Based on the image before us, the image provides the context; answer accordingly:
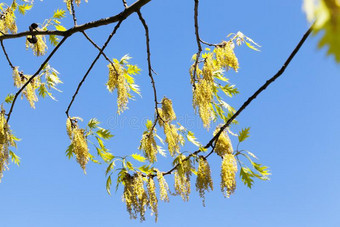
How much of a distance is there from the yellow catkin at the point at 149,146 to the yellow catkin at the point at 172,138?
9 cm

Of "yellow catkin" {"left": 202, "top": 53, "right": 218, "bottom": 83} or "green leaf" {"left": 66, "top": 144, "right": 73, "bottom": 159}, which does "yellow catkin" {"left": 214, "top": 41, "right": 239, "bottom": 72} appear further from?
"green leaf" {"left": 66, "top": 144, "right": 73, "bottom": 159}

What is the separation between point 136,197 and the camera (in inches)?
81.6

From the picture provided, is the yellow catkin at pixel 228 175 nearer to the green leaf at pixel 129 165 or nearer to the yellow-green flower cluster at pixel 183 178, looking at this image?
the yellow-green flower cluster at pixel 183 178

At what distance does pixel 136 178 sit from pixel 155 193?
0.45ft

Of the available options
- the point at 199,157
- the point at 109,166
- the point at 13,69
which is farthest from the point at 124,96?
the point at 13,69

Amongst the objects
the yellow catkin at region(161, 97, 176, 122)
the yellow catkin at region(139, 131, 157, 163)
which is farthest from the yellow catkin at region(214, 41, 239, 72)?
the yellow catkin at region(139, 131, 157, 163)

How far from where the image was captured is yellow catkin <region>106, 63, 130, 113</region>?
2385 millimetres

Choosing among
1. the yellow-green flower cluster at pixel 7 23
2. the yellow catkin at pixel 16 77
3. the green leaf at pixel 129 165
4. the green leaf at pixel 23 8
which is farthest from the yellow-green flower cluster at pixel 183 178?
the green leaf at pixel 23 8

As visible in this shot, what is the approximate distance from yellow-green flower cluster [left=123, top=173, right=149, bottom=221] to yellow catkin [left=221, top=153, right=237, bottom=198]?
442mm

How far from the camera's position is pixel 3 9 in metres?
3.50

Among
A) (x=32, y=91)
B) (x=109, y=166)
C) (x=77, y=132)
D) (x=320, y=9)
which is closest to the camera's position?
(x=320, y=9)

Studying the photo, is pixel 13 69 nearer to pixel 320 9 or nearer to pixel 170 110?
pixel 170 110

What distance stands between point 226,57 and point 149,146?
2.42 feet

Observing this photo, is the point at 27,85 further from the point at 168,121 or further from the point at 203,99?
the point at 203,99
